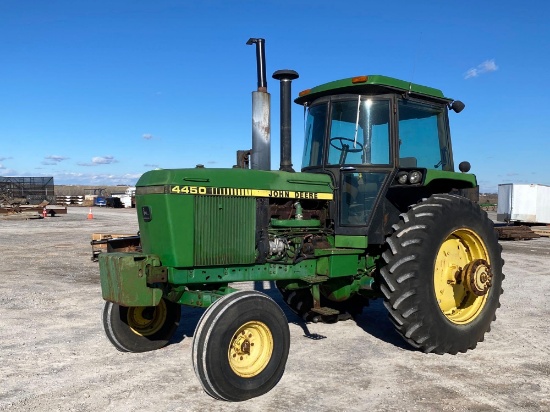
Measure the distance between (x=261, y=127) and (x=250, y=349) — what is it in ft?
9.19

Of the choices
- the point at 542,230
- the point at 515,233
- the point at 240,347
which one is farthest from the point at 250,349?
the point at 542,230

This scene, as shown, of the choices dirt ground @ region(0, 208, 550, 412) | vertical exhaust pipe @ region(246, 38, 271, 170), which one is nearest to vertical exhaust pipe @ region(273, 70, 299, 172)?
vertical exhaust pipe @ region(246, 38, 271, 170)

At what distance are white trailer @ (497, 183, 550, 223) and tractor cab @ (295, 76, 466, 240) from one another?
58.4 ft

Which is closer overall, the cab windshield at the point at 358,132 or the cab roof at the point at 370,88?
the cab roof at the point at 370,88

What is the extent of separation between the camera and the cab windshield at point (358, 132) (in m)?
5.57

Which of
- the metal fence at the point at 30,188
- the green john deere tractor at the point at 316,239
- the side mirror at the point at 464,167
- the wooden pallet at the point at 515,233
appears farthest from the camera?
the metal fence at the point at 30,188

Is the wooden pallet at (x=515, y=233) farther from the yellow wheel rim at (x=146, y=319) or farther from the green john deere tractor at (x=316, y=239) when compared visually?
the yellow wheel rim at (x=146, y=319)

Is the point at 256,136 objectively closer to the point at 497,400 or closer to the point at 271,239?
the point at 271,239

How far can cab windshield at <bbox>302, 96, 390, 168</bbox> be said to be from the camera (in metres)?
5.57

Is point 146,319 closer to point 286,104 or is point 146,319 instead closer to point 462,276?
point 286,104

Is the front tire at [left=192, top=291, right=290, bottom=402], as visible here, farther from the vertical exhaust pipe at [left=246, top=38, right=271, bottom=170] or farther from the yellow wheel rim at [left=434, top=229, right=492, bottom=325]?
the vertical exhaust pipe at [left=246, top=38, right=271, bottom=170]

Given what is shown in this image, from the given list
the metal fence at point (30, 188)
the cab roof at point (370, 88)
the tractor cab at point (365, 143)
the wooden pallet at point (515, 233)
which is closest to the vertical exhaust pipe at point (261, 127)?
the cab roof at point (370, 88)

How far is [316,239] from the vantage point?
5.51 meters

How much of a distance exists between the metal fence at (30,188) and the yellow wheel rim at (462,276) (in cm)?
3532
